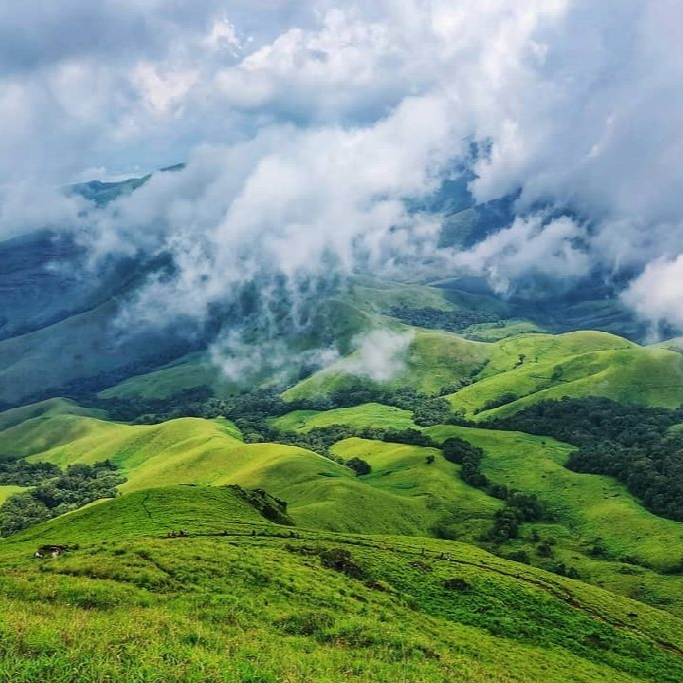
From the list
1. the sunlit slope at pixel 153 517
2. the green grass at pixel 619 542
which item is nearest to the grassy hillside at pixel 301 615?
the sunlit slope at pixel 153 517

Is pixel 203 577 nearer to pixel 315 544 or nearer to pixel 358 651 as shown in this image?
→ pixel 358 651

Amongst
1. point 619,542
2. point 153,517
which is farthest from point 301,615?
point 619,542

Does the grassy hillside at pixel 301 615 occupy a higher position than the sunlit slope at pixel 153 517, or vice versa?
the sunlit slope at pixel 153 517

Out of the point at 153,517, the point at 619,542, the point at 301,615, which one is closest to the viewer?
the point at 301,615

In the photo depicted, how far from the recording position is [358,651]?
3853cm

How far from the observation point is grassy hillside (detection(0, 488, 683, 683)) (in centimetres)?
2503

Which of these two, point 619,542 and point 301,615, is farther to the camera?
point 619,542

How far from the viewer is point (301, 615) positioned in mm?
44594

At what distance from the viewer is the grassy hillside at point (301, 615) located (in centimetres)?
2503

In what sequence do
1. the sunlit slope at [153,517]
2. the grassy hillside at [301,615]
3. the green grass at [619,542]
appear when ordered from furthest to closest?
1. the green grass at [619,542]
2. the sunlit slope at [153,517]
3. the grassy hillside at [301,615]

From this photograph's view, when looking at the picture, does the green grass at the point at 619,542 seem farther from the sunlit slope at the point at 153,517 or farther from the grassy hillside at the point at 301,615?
the sunlit slope at the point at 153,517

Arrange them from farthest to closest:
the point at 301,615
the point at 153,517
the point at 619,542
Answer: the point at 619,542, the point at 153,517, the point at 301,615

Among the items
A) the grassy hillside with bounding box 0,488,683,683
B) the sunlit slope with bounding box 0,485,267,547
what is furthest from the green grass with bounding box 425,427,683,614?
the sunlit slope with bounding box 0,485,267,547

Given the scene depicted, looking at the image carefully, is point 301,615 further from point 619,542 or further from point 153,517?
point 619,542
